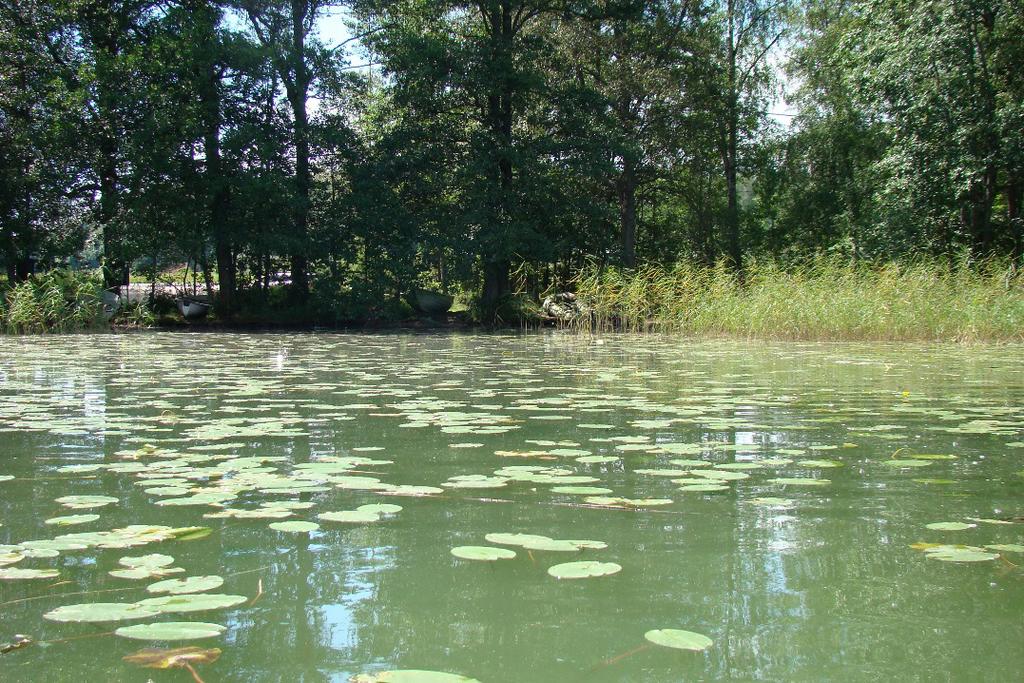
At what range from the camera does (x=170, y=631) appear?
1630mm

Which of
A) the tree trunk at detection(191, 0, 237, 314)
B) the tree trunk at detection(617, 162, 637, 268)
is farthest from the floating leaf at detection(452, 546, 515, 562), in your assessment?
Result: the tree trunk at detection(617, 162, 637, 268)

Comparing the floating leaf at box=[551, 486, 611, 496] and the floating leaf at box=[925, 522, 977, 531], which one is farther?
the floating leaf at box=[551, 486, 611, 496]

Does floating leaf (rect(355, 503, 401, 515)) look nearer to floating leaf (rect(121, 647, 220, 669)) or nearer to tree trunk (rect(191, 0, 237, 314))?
floating leaf (rect(121, 647, 220, 669))

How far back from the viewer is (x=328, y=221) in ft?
57.6

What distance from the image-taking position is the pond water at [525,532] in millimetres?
1613

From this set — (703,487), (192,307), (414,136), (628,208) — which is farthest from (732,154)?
(703,487)

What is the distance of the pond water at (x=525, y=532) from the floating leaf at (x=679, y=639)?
0.02 meters

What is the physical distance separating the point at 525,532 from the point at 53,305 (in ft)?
44.1

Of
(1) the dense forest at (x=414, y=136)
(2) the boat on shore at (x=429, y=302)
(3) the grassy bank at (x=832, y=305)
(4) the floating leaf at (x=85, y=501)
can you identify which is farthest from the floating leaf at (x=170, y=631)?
(2) the boat on shore at (x=429, y=302)

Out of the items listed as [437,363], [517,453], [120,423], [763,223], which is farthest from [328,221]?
[517,453]

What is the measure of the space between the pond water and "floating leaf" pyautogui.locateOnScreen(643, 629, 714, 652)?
18 mm

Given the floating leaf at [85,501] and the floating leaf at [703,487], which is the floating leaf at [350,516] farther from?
the floating leaf at [703,487]

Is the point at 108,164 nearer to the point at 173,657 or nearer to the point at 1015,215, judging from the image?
the point at 173,657

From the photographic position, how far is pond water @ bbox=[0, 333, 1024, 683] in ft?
5.29
